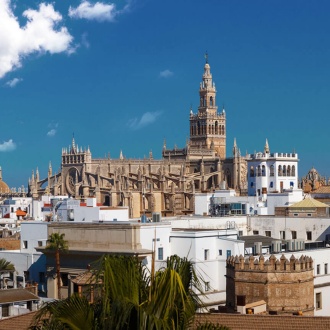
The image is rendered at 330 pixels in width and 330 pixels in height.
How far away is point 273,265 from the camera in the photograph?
102 ft

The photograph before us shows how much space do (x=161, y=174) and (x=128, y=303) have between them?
113m

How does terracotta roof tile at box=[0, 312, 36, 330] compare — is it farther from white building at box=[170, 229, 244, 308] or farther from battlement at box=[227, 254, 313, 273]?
white building at box=[170, 229, 244, 308]

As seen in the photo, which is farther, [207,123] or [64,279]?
[207,123]

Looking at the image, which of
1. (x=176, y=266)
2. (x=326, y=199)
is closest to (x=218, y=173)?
(x=326, y=199)

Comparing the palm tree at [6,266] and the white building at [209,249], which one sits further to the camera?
the palm tree at [6,266]

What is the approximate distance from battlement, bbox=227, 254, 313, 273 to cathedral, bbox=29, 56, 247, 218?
77441mm

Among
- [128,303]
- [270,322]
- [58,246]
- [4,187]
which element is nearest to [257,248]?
[58,246]

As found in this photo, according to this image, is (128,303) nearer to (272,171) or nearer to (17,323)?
(17,323)

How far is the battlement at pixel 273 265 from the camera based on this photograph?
31062 mm

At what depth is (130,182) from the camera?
417ft

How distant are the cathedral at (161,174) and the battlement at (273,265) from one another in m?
77.4

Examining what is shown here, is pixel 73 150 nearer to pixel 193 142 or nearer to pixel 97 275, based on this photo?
pixel 193 142

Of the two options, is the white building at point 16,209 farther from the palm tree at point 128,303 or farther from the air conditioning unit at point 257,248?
the palm tree at point 128,303

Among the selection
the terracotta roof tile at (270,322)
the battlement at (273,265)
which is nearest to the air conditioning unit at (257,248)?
the battlement at (273,265)
